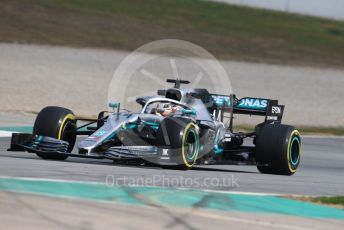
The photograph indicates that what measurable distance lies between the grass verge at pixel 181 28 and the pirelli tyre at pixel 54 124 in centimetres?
1789

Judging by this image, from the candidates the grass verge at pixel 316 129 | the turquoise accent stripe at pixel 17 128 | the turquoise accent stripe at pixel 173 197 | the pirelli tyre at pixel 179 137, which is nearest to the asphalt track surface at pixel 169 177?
the pirelli tyre at pixel 179 137

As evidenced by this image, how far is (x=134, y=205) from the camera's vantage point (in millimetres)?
8609

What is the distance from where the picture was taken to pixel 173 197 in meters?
9.28

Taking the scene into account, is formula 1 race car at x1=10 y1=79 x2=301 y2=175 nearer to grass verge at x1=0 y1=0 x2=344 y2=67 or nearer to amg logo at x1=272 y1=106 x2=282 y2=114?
amg logo at x1=272 y1=106 x2=282 y2=114

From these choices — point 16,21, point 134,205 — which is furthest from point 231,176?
point 16,21

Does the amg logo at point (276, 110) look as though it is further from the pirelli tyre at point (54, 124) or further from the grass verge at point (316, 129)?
the grass verge at point (316, 129)

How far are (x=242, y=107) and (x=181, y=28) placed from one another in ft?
72.6

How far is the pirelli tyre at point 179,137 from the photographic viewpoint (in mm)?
12391

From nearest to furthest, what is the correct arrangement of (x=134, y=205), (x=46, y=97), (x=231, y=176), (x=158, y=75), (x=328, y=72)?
(x=134, y=205) → (x=231, y=176) → (x=46, y=97) → (x=158, y=75) → (x=328, y=72)

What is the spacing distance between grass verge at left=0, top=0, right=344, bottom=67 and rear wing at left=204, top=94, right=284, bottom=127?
17.3 m

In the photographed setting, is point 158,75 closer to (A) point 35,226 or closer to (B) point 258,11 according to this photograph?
(B) point 258,11

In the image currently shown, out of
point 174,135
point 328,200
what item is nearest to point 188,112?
point 174,135

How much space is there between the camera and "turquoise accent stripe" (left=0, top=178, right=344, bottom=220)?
8.92 m

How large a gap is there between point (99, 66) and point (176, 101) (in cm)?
1670
